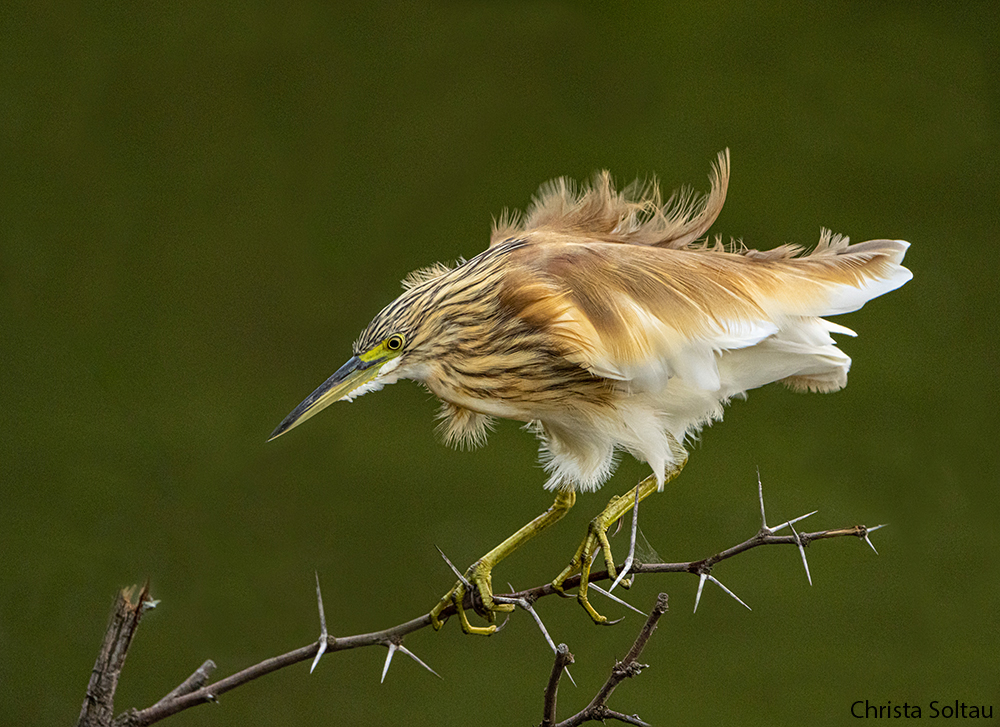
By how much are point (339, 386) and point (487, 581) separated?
0.87 feet

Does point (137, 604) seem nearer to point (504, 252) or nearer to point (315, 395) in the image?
point (315, 395)

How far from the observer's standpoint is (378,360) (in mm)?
918

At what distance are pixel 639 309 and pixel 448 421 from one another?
0.26m

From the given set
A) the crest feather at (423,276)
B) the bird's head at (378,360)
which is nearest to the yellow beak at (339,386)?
the bird's head at (378,360)

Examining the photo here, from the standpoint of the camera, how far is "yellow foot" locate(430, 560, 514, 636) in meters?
0.99

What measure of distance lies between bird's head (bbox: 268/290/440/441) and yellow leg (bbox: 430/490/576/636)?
8.7 inches

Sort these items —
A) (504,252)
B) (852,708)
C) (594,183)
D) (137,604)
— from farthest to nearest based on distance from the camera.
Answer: (852,708), (594,183), (504,252), (137,604)

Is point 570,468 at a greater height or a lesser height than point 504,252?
lesser

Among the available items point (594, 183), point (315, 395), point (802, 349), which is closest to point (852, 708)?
point (802, 349)

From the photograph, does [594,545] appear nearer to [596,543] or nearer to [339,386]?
[596,543]

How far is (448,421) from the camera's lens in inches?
43.5

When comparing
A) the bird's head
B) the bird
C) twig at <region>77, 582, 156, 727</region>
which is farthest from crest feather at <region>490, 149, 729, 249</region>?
twig at <region>77, 582, 156, 727</region>

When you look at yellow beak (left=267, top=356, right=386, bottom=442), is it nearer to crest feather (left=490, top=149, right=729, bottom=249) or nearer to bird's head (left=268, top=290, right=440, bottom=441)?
bird's head (left=268, top=290, right=440, bottom=441)

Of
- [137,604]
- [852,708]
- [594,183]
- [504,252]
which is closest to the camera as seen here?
[137,604]
